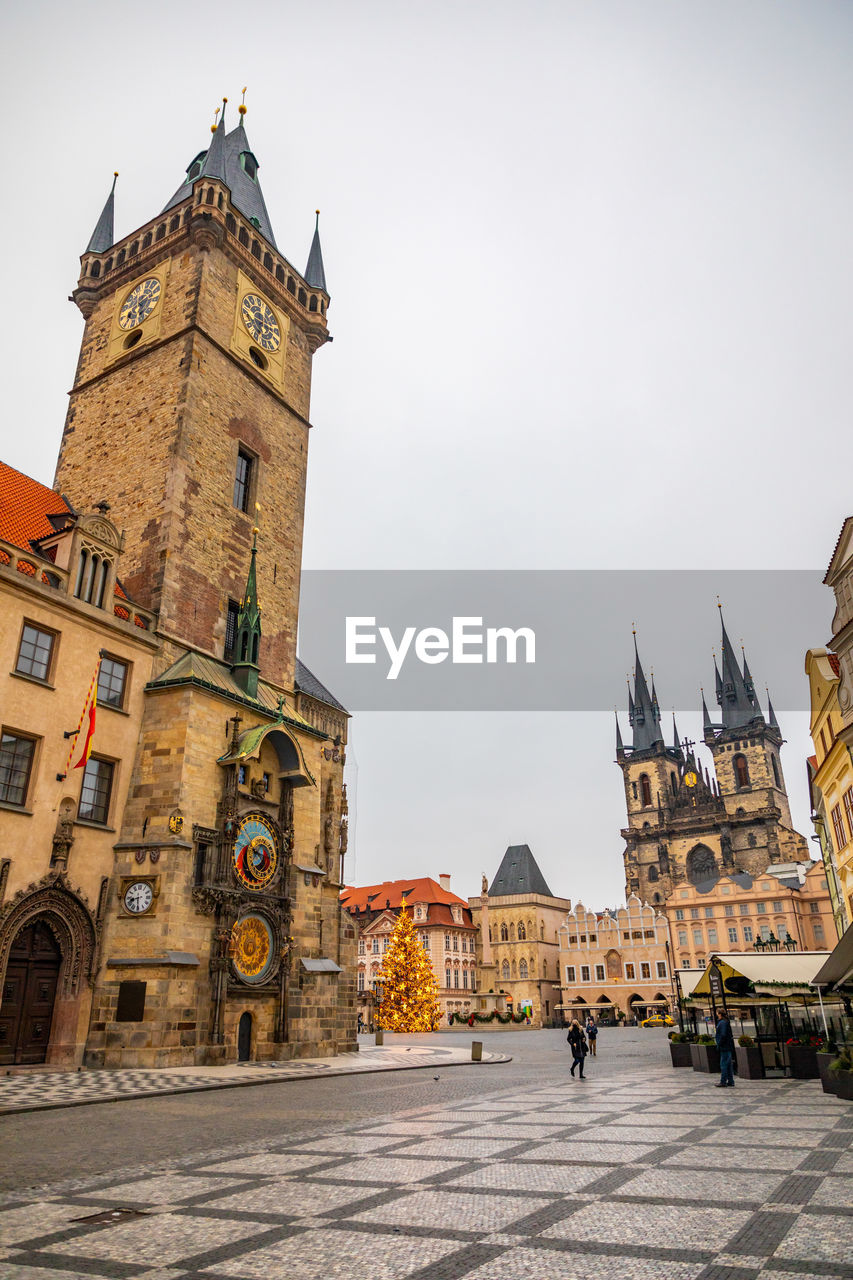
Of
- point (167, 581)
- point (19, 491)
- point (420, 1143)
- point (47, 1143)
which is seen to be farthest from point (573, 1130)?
point (19, 491)

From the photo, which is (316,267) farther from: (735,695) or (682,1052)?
(735,695)

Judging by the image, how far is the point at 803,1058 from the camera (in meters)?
17.5

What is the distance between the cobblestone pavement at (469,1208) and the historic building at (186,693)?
1018 centimetres

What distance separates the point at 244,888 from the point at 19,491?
12316mm

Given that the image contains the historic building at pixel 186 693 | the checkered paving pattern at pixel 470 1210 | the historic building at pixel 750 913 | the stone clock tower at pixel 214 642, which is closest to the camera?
the checkered paving pattern at pixel 470 1210

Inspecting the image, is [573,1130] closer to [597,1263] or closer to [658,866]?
[597,1263]

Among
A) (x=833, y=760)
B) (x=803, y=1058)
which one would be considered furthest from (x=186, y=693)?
(x=833, y=760)

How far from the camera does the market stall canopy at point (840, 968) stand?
12352mm

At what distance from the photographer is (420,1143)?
932 cm

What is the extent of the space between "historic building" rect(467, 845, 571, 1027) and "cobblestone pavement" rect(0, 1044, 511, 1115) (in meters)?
69.3

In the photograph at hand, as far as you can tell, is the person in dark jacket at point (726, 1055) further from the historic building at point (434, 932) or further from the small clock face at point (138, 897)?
the historic building at point (434, 932)

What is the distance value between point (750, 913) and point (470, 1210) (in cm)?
8559

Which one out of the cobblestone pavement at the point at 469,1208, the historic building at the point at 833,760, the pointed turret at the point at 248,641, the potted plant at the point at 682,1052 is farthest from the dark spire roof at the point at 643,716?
the cobblestone pavement at the point at 469,1208

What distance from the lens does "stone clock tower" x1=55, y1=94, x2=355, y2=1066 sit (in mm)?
19359
